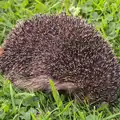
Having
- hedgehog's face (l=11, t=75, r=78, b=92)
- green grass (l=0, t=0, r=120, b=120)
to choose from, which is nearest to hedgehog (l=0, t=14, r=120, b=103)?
hedgehog's face (l=11, t=75, r=78, b=92)

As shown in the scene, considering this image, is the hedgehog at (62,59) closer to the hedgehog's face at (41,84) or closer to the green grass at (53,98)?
the hedgehog's face at (41,84)

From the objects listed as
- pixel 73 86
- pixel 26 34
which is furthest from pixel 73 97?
pixel 26 34

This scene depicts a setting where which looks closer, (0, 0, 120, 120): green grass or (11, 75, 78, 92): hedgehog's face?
(0, 0, 120, 120): green grass

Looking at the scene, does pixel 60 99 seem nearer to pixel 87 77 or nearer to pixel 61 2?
pixel 87 77

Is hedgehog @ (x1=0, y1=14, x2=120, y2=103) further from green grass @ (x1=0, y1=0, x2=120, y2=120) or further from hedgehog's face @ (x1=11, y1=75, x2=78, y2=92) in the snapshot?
green grass @ (x1=0, y1=0, x2=120, y2=120)

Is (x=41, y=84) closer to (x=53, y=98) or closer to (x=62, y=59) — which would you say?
(x=53, y=98)

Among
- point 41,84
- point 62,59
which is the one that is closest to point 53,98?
point 41,84
